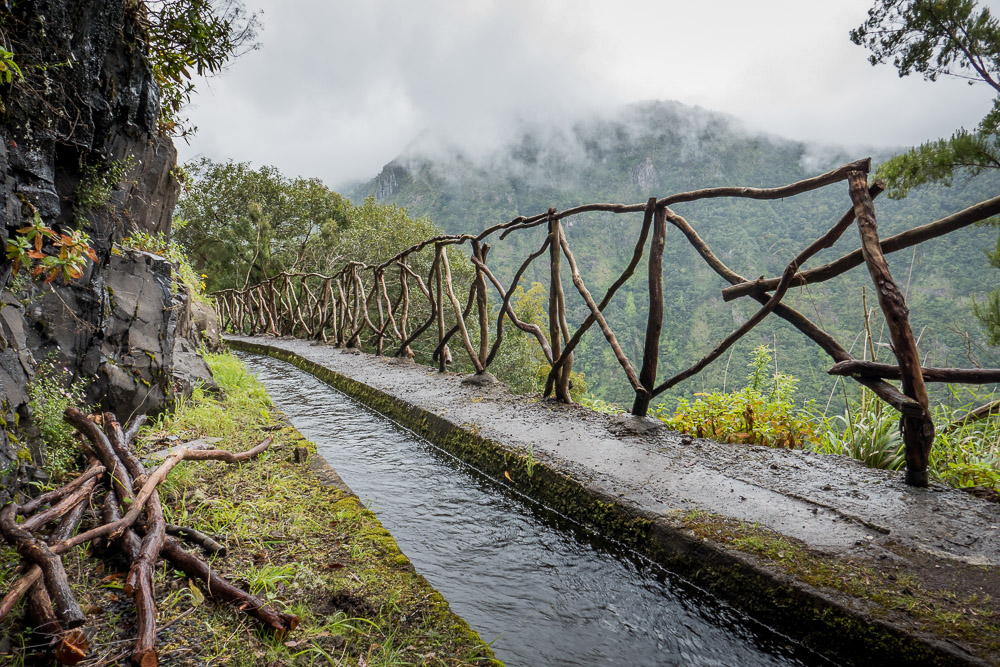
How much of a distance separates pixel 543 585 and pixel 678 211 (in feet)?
219

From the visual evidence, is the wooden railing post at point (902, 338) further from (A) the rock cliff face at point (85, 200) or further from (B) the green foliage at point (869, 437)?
(A) the rock cliff face at point (85, 200)

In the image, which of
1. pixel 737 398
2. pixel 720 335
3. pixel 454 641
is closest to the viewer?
pixel 454 641

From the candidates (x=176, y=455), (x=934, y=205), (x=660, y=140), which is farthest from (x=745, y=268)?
(x=660, y=140)

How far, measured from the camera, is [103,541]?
1655mm

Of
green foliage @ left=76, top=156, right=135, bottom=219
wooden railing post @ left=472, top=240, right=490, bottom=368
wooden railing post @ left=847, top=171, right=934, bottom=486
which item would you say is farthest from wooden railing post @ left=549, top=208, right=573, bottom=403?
green foliage @ left=76, top=156, right=135, bottom=219

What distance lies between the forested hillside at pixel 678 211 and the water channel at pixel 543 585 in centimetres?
204

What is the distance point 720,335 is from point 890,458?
3767 cm

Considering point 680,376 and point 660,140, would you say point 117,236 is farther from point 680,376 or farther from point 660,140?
point 660,140

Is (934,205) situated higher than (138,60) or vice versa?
(934,205)

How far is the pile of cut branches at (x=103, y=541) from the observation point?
1229 millimetres

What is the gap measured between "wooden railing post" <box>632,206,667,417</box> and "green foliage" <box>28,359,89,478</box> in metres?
2.99

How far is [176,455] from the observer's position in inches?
84.3

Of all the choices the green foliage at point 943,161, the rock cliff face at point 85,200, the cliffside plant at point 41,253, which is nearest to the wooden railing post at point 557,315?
the rock cliff face at point 85,200

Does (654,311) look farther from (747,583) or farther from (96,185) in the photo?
(96,185)
